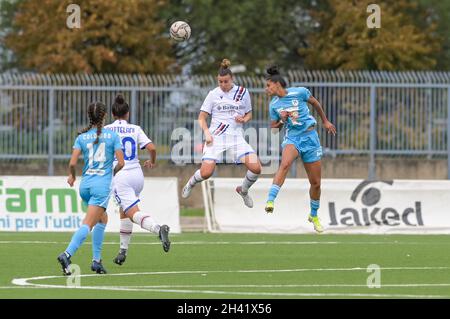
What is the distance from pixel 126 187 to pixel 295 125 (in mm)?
3494

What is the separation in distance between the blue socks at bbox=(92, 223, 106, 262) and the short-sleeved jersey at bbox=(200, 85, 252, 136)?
456cm

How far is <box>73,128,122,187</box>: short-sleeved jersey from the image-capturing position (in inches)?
662

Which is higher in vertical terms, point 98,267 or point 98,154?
point 98,154

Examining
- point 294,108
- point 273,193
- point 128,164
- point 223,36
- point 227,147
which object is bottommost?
point 273,193

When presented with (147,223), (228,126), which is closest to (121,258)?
(147,223)

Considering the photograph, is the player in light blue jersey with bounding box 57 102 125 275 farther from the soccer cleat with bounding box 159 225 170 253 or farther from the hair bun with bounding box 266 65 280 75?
the hair bun with bounding box 266 65 280 75

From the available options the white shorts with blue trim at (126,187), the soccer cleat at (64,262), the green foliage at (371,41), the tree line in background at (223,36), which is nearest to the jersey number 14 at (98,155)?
the soccer cleat at (64,262)

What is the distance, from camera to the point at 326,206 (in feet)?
90.0

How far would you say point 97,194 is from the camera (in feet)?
55.2

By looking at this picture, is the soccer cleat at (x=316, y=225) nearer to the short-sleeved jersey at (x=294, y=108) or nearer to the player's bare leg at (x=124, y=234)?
the short-sleeved jersey at (x=294, y=108)

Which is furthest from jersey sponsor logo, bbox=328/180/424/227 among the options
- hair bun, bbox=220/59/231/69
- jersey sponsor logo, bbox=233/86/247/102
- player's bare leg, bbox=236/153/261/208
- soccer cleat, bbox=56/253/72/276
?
soccer cleat, bbox=56/253/72/276

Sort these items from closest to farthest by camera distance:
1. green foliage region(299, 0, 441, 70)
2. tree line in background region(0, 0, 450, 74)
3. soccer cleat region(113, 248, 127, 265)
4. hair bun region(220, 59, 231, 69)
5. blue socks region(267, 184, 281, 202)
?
soccer cleat region(113, 248, 127, 265) → blue socks region(267, 184, 281, 202) → hair bun region(220, 59, 231, 69) → tree line in background region(0, 0, 450, 74) → green foliage region(299, 0, 441, 70)

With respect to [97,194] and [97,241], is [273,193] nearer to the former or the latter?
[97,241]
